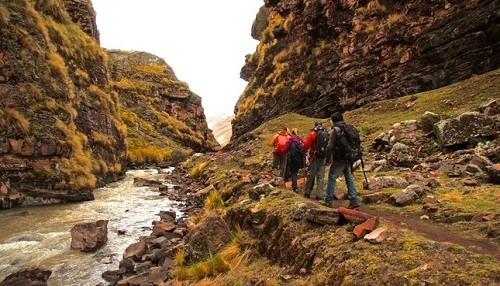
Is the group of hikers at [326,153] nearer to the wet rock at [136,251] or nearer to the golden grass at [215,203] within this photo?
the golden grass at [215,203]

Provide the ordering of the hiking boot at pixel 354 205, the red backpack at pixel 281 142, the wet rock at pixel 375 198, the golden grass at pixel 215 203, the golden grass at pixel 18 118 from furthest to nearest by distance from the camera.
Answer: the golden grass at pixel 18 118
the golden grass at pixel 215 203
the red backpack at pixel 281 142
the wet rock at pixel 375 198
the hiking boot at pixel 354 205

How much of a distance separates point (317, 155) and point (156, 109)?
262 feet

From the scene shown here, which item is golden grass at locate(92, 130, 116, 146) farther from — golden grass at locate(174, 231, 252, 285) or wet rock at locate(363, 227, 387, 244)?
wet rock at locate(363, 227, 387, 244)

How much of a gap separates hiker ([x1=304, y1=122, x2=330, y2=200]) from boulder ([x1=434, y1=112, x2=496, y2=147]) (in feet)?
17.2

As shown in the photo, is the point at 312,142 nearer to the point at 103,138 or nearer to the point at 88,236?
the point at 88,236

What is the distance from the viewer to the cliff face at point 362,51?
2394cm

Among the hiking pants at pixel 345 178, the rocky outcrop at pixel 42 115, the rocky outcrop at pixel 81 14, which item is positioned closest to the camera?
the hiking pants at pixel 345 178

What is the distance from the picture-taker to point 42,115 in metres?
23.0

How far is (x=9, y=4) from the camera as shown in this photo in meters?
23.7

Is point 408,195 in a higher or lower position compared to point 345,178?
lower

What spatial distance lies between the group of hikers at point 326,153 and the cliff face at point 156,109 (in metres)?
49.7

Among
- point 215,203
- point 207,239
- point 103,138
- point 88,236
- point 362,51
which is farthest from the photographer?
point 103,138

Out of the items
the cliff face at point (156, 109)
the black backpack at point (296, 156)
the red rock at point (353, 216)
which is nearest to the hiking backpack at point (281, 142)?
the black backpack at point (296, 156)

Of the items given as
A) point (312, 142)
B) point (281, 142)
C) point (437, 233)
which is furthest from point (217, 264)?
point (281, 142)
